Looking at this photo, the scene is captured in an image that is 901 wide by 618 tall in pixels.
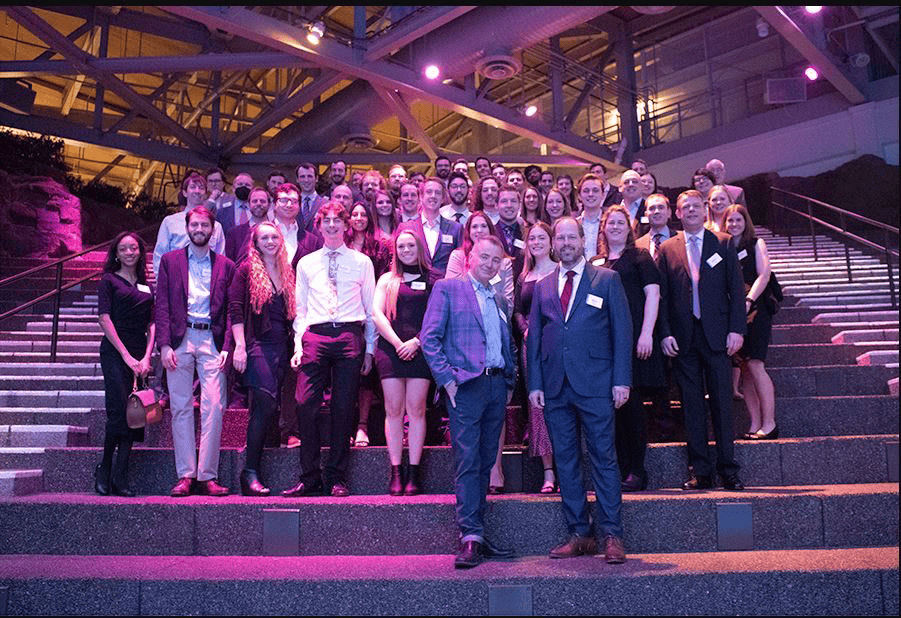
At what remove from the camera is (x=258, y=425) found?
13.6ft

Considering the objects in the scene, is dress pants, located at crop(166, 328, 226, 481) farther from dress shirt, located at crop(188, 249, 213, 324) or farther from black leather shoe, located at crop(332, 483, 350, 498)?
black leather shoe, located at crop(332, 483, 350, 498)

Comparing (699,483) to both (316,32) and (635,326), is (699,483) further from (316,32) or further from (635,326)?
(316,32)

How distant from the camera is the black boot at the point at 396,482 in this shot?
4109mm

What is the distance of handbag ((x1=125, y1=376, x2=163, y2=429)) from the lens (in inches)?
159

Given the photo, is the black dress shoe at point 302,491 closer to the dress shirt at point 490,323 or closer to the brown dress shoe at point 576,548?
the dress shirt at point 490,323

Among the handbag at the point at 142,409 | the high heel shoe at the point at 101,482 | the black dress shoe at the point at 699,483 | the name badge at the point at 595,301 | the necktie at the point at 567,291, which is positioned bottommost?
the black dress shoe at the point at 699,483

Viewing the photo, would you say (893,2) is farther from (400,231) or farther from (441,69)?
(441,69)

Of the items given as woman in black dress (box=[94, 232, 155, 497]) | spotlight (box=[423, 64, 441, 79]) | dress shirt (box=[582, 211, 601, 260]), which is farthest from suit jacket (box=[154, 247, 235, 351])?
spotlight (box=[423, 64, 441, 79])

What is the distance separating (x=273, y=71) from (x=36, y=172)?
6.81 metres

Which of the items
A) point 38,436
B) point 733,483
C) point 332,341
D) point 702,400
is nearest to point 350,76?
point 38,436

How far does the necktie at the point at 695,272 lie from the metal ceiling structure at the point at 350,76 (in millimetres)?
3723

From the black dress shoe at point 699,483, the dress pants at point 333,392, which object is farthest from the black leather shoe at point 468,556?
the black dress shoe at point 699,483

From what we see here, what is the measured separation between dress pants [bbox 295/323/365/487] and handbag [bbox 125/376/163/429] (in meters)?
0.75

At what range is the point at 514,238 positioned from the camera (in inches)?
201
